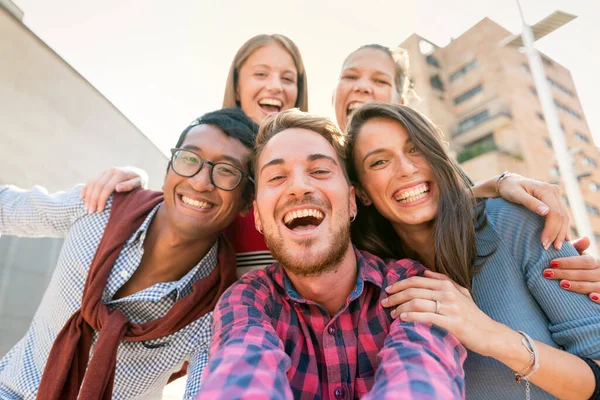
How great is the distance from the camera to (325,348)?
165 cm

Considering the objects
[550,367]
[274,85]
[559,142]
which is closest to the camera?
[550,367]

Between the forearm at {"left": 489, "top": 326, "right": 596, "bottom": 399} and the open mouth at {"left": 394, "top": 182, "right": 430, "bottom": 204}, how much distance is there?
32.6 inches

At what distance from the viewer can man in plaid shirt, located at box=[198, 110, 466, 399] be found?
1227 mm

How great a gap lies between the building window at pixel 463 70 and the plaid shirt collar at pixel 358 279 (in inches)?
1416

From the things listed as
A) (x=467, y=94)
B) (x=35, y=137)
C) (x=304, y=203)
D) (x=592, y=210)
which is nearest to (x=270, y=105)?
(x=304, y=203)

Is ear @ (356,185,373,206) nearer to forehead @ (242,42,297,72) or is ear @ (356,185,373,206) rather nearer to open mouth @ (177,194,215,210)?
open mouth @ (177,194,215,210)

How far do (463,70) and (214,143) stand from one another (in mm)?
36554

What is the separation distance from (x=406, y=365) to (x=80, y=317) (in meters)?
1.93

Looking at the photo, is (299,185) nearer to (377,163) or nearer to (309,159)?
(309,159)

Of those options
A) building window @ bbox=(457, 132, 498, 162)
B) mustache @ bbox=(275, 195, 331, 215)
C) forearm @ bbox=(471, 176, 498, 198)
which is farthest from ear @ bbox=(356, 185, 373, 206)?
building window @ bbox=(457, 132, 498, 162)

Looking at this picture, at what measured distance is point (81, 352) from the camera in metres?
2.15

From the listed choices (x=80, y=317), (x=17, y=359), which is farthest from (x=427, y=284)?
(x=17, y=359)

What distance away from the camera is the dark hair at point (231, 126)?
254cm

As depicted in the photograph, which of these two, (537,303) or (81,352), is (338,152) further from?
(81,352)
